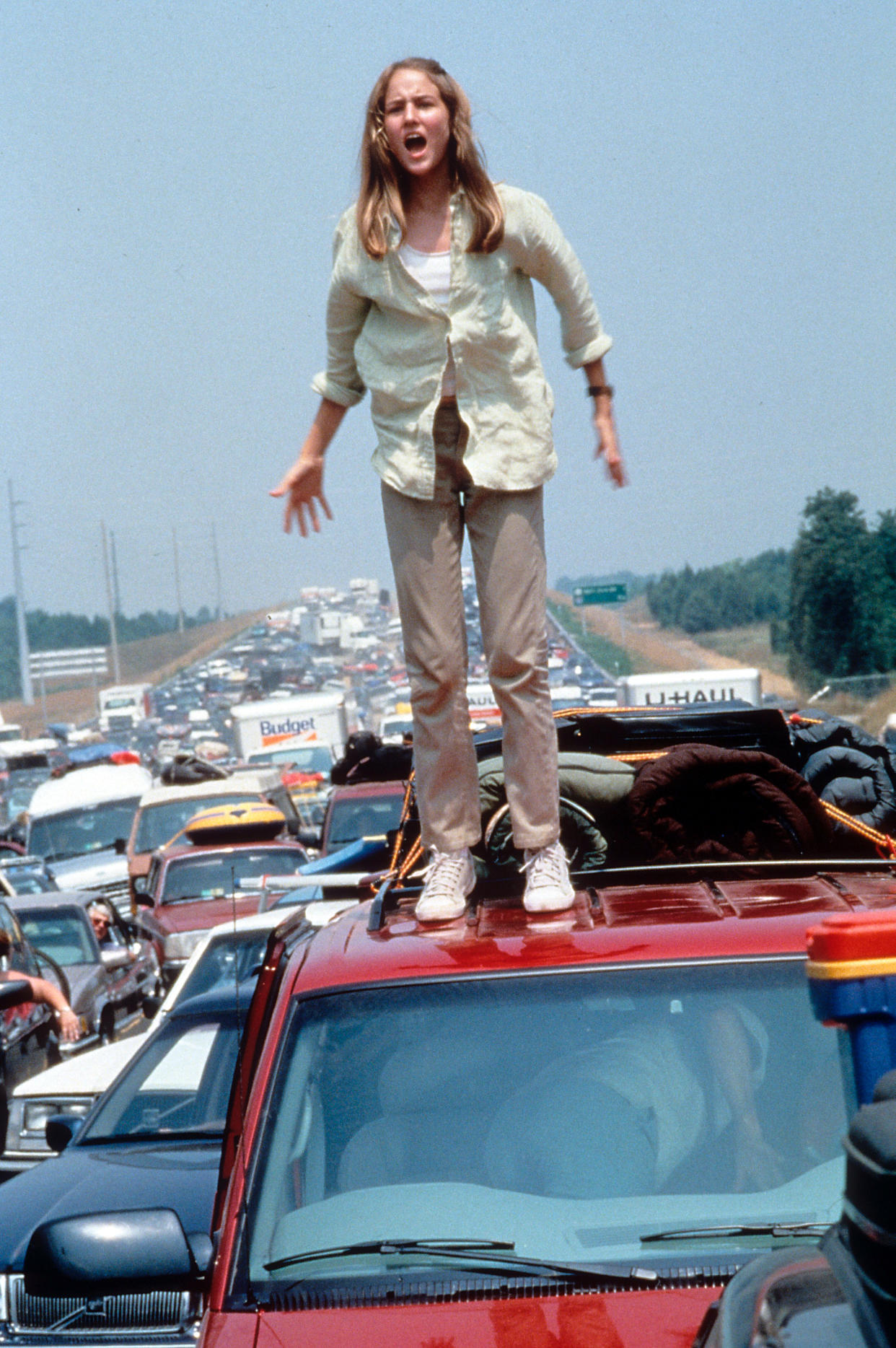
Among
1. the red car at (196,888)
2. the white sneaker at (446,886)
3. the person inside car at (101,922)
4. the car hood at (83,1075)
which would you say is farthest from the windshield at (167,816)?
the white sneaker at (446,886)

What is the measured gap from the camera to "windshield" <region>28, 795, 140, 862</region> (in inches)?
1280

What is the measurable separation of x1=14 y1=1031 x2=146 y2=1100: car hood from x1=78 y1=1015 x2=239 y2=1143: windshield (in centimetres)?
181

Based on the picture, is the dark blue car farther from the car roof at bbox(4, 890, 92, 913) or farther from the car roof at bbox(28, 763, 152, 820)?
the car roof at bbox(28, 763, 152, 820)

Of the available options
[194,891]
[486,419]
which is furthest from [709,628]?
[486,419]

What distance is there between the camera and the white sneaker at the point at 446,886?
3795 millimetres

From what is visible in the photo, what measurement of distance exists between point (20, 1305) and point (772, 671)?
83749 millimetres

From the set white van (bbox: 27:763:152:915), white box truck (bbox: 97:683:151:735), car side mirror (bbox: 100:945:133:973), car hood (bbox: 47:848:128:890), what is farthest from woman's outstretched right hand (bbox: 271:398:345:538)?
white box truck (bbox: 97:683:151:735)

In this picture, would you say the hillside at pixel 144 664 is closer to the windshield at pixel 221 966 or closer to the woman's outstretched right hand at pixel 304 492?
the windshield at pixel 221 966

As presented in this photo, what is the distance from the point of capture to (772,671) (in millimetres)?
88000

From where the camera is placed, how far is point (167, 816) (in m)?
27.7

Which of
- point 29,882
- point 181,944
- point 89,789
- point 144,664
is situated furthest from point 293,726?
point 144,664

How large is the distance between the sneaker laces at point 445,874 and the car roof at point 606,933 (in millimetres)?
112

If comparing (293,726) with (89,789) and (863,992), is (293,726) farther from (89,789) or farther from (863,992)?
(863,992)

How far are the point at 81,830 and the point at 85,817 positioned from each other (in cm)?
29
